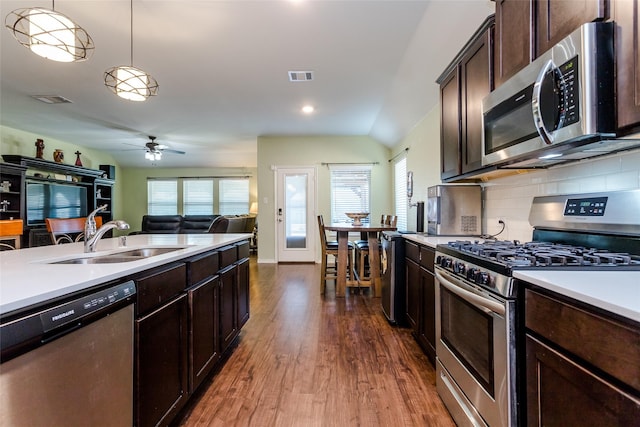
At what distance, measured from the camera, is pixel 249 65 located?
10.7 feet

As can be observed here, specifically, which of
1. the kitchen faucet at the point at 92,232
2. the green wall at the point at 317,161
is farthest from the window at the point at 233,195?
the kitchen faucet at the point at 92,232

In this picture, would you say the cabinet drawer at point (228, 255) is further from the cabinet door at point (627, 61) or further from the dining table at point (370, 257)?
the cabinet door at point (627, 61)

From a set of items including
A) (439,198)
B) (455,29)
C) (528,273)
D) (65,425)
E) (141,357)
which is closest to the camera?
(65,425)

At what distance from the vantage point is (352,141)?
6227 mm

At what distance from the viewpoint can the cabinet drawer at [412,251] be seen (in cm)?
231

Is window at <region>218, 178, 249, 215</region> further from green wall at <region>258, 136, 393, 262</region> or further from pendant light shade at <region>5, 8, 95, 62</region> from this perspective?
pendant light shade at <region>5, 8, 95, 62</region>

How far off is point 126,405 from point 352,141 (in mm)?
5766

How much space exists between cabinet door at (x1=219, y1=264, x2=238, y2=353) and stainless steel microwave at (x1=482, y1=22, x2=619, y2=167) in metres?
1.88

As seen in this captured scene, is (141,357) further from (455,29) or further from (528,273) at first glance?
(455,29)

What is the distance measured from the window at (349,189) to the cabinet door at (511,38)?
454 cm

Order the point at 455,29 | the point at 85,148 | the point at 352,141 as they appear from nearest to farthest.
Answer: the point at 455,29
the point at 352,141
the point at 85,148

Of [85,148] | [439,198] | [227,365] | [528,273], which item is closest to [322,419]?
[227,365]

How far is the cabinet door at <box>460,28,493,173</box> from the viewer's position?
179cm

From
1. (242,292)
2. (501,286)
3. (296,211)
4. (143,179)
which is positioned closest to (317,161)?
(296,211)
